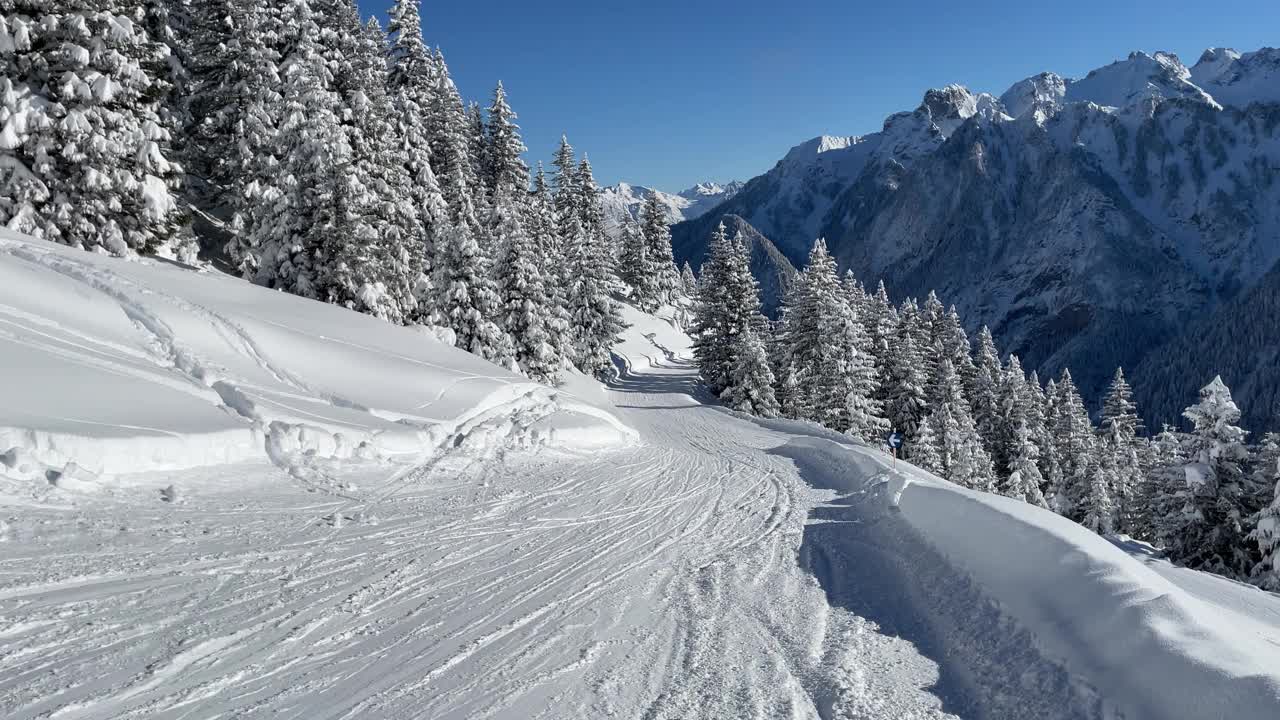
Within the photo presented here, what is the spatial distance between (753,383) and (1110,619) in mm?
30867

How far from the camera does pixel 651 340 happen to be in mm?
64562

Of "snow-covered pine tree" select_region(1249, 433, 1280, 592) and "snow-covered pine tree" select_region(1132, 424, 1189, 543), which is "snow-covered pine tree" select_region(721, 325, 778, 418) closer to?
"snow-covered pine tree" select_region(1132, 424, 1189, 543)

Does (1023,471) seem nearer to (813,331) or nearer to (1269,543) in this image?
(813,331)

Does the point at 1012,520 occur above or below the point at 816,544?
above

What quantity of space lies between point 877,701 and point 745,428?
79.3 feet

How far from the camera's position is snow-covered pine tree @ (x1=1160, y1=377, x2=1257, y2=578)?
22.4m

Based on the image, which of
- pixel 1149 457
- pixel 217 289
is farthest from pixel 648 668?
pixel 1149 457

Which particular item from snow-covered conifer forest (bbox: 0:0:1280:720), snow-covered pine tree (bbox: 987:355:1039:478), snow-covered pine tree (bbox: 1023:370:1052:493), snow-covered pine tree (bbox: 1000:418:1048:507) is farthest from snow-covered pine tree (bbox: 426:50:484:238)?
snow-covered pine tree (bbox: 1023:370:1052:493)

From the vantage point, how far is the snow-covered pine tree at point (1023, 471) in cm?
3725

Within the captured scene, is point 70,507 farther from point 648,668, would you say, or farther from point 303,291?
point 303,291

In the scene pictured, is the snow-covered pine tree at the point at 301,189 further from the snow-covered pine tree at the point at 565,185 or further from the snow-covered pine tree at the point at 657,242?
the snow-covered pine tree at the point at 657,242

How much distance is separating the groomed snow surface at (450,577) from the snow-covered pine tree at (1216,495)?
1723cm

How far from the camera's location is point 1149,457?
4378 centimetres

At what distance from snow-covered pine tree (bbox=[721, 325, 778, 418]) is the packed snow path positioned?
2627 cm
